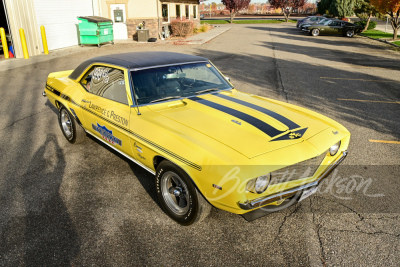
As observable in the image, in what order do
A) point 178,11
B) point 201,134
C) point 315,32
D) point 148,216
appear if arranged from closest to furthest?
point 201,134, point 148,216, point 315,32, point 178,11

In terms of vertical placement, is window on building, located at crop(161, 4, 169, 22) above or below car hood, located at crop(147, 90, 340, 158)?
above

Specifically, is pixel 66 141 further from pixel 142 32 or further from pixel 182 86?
pixel 142 32

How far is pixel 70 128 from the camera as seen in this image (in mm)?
5688

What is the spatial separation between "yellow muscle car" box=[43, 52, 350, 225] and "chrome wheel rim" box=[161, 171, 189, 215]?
12 mm

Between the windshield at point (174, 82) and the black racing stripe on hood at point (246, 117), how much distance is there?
0.28 meters

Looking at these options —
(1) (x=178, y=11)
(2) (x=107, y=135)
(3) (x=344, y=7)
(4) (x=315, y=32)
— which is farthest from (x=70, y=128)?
(3) (x=344, y=7)

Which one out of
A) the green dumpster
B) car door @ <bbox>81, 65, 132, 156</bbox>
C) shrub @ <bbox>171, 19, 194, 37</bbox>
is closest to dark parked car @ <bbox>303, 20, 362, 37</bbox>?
shrub @ <bbox>171, 19, 194, 37</bbox>

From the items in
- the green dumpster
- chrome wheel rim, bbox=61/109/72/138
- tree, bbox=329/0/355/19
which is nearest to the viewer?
chrome wheel rim, bbox=61/109/72/138

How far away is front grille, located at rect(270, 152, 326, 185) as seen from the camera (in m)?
3.16

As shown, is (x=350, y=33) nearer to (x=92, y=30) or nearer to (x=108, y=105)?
(x=92, y=30)

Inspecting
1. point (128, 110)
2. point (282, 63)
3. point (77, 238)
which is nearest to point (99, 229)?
point (77, 238)

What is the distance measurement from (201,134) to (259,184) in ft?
2.65

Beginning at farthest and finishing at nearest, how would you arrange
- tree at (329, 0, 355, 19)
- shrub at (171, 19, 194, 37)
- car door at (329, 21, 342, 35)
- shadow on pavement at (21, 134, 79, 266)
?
tree at (329, 0, 355, 19) → car door at (329, 21, 342, 35) → shrub at (171, 19, 194, 37) → shadow on pavement at (21, 134, 79, 266)

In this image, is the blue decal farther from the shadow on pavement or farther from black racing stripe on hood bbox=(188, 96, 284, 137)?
black racing stripe on hood bbox=(188, 96, 284, 137)
